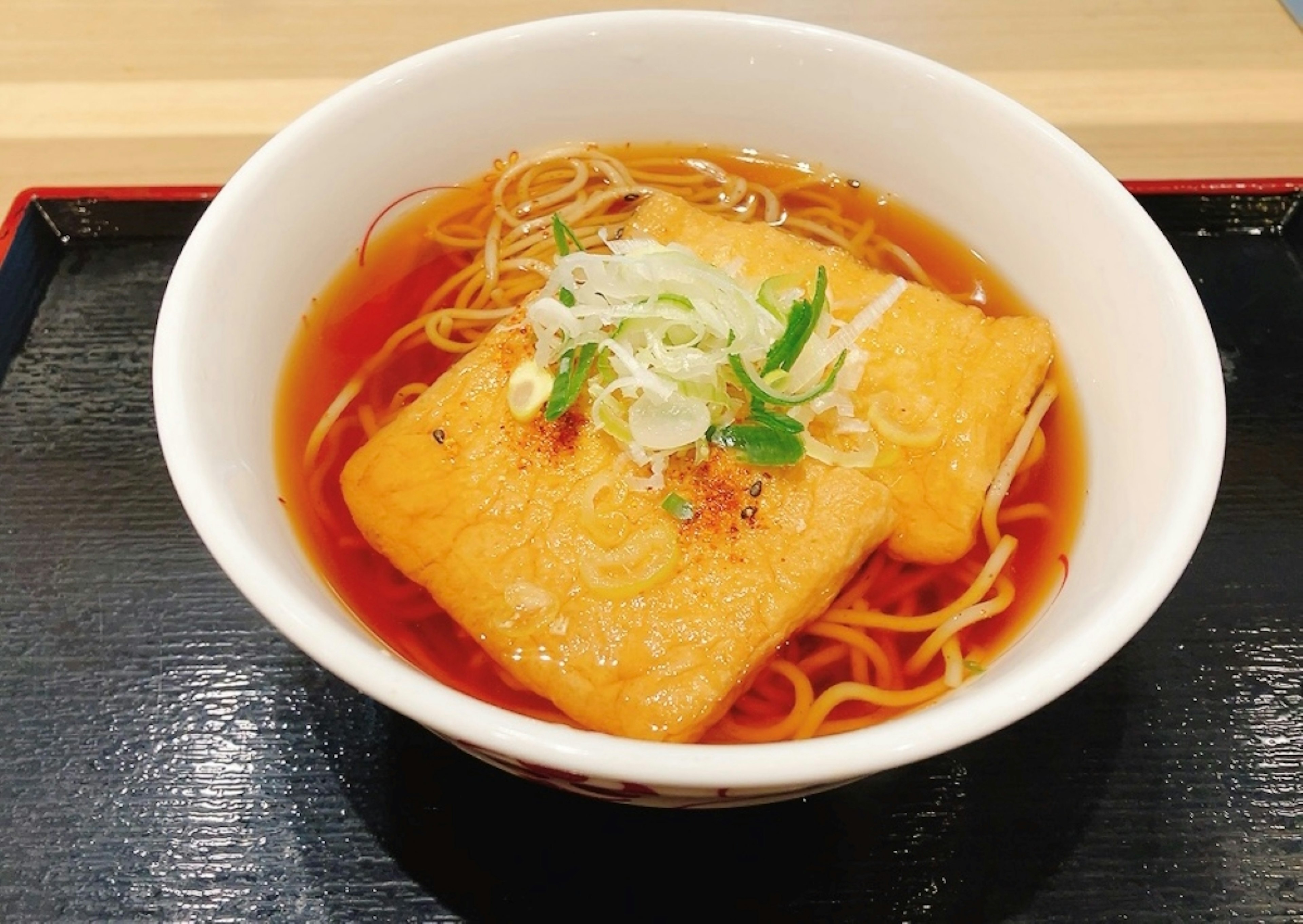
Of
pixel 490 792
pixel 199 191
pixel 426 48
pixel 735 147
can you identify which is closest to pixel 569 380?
pixel 490 792

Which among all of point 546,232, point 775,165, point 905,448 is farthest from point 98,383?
point 905,448

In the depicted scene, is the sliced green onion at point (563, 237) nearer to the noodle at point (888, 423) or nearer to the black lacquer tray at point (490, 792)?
the noodle at point (888, 423)

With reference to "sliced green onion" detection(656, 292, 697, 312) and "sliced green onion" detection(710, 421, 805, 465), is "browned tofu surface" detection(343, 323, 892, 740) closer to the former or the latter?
"sliced green onion" detection(710, 421, 805, 465)

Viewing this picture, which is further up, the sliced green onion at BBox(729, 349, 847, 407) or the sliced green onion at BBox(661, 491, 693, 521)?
the sliced green onion at BBox(729, 349, 847, 407)

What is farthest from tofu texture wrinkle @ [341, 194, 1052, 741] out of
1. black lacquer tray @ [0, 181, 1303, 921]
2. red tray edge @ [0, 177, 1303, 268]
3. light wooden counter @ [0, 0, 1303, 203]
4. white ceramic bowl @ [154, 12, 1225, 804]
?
light wooden counter @ [0, 0, 1303, 203]

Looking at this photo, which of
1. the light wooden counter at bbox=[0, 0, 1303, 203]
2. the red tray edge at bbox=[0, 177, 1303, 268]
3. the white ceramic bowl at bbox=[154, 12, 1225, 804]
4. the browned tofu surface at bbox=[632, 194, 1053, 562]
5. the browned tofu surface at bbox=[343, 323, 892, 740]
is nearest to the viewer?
the white ceramic bowl at bbox=[154, 12, 1225, 804]

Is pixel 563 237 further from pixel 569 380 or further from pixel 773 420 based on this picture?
pixel 773 420
